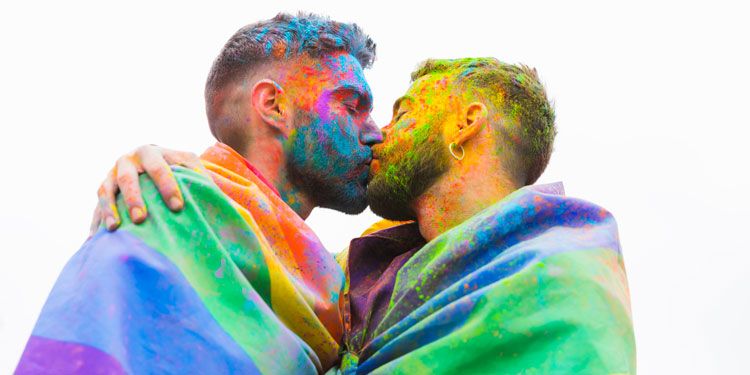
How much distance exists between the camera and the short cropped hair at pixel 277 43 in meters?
4.51

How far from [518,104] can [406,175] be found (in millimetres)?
640

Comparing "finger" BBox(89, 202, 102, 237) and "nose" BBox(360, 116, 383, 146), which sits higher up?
"nose" BBox(360, 116, 383, 146)

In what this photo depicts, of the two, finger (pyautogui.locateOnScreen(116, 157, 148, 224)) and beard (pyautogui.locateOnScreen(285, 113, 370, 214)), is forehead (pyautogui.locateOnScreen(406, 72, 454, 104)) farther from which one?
finger (pyautogui.locateOnScreen(116, 157, 148, 224))

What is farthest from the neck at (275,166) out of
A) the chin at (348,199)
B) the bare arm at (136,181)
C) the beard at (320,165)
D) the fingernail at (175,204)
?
the fingernail at (175,204)

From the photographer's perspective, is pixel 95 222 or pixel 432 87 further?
pixel 432 87

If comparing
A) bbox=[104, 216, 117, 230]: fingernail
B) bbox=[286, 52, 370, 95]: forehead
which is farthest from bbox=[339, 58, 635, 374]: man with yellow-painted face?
bbox=[104, 216, 117, 230]: fingernail

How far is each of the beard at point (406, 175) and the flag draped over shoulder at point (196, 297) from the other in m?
0.85

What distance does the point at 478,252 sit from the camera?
342cm

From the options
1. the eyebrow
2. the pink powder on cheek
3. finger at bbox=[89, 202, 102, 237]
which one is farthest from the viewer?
the eyebrow

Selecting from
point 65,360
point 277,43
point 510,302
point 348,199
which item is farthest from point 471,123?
point 65,360

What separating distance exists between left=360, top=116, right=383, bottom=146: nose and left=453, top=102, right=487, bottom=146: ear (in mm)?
400

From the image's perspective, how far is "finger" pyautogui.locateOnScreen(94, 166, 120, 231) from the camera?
305 centimetres

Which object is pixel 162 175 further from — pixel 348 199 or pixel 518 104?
pixel 518 104

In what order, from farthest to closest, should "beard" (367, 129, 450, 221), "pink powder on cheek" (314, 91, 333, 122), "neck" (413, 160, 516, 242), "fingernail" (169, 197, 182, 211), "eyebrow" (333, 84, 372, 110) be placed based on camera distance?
"eyebrow" (333, 84, 372, 110) < "pink powder on cheek" (314, 91, 333, 122) < "beard" (367, 129, 450, 221) < "neck" (413, 160, 516, 242) < "fingernail" (169, 197, 182, 211)
